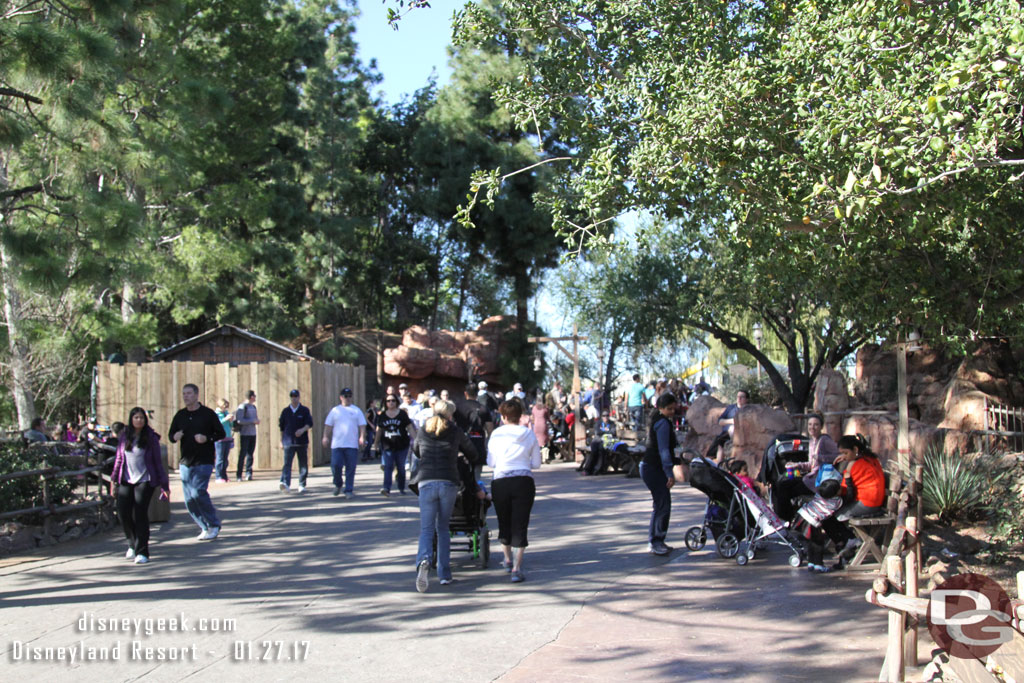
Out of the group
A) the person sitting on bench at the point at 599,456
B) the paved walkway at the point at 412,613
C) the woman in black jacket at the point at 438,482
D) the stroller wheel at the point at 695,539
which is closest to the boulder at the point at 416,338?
the person sitting on bench at the point at 599,456

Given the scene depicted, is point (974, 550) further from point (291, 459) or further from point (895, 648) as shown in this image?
point (291, 459)

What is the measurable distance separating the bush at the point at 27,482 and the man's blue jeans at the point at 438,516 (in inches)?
205

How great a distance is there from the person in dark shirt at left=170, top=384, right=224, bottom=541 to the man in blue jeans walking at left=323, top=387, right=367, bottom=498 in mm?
3338

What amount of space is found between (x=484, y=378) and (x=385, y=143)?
Answer: 38.8ft

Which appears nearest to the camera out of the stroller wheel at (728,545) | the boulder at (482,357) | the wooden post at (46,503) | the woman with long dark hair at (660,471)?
the stroller wheel at (728,545)

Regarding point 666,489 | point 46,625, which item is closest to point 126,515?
point 46,625

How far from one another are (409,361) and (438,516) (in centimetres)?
2425

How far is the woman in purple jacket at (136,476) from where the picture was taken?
31.2 ft

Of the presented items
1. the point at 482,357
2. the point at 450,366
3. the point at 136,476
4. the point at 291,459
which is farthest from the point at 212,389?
the point at 482,357

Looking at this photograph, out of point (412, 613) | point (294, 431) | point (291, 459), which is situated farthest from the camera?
point (291, 459)

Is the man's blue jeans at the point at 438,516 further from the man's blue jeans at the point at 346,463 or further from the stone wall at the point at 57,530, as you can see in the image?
the man's blue jeans at the point at 346,463

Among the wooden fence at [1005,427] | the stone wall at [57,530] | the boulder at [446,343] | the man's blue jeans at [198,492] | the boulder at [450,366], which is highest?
the boulder at [446,343]

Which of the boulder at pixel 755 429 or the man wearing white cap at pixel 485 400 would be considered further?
the boulder at pixel 755 429

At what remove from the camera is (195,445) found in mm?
10273
